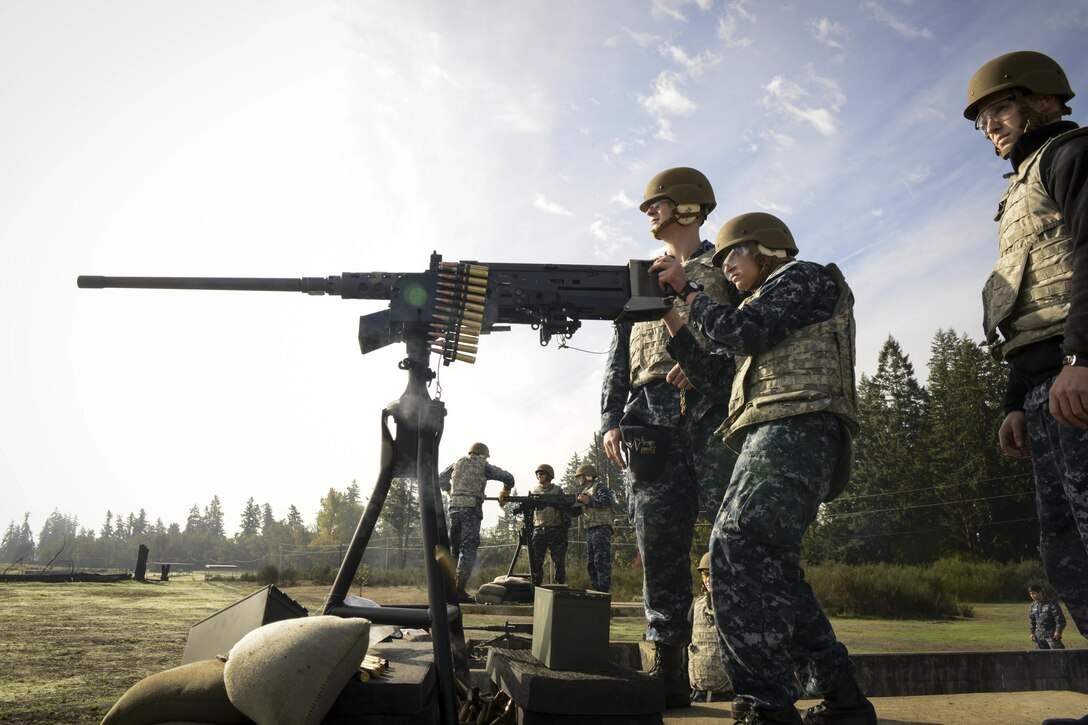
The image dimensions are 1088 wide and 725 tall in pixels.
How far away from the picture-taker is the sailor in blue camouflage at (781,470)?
268 cm

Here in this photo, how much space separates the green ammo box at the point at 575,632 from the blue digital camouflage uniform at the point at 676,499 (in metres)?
0.87

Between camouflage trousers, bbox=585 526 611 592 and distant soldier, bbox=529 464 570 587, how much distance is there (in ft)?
1.90

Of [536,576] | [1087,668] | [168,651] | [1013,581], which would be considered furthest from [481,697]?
[1013,581]

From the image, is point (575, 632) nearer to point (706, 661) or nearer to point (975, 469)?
point (706, 661)

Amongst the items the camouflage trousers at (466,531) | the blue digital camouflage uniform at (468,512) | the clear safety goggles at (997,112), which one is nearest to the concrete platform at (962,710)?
the clear safety goggles at (997,112)

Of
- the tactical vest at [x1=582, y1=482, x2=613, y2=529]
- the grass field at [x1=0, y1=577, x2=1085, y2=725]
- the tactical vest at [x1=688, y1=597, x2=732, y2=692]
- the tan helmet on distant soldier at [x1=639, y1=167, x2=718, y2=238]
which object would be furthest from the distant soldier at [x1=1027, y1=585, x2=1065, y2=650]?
the tan helmet on distant soldier at [x1=639, y1=167, x2=718, y2=238]

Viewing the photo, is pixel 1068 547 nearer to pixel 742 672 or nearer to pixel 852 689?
pixel 852 689

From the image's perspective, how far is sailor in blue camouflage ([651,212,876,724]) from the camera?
8.80 ft

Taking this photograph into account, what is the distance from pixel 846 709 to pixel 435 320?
2.80 metres

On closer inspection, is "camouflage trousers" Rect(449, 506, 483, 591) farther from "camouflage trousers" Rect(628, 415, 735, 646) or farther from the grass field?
"camouflage trousers" Rect(628, 415, 735, 646)

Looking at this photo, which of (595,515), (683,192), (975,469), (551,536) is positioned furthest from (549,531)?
(975,469)

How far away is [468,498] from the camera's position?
13320 mm

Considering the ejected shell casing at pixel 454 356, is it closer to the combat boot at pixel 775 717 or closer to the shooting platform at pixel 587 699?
the shooting platform at pixel 587 699

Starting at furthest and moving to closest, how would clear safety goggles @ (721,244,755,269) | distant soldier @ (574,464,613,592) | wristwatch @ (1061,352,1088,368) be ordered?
1. distant soldier @ (574,464,613,592)
2. clear safety goggles @ (721,244,755,269)
3. wristwatch @ (1061,352,1088,368)
